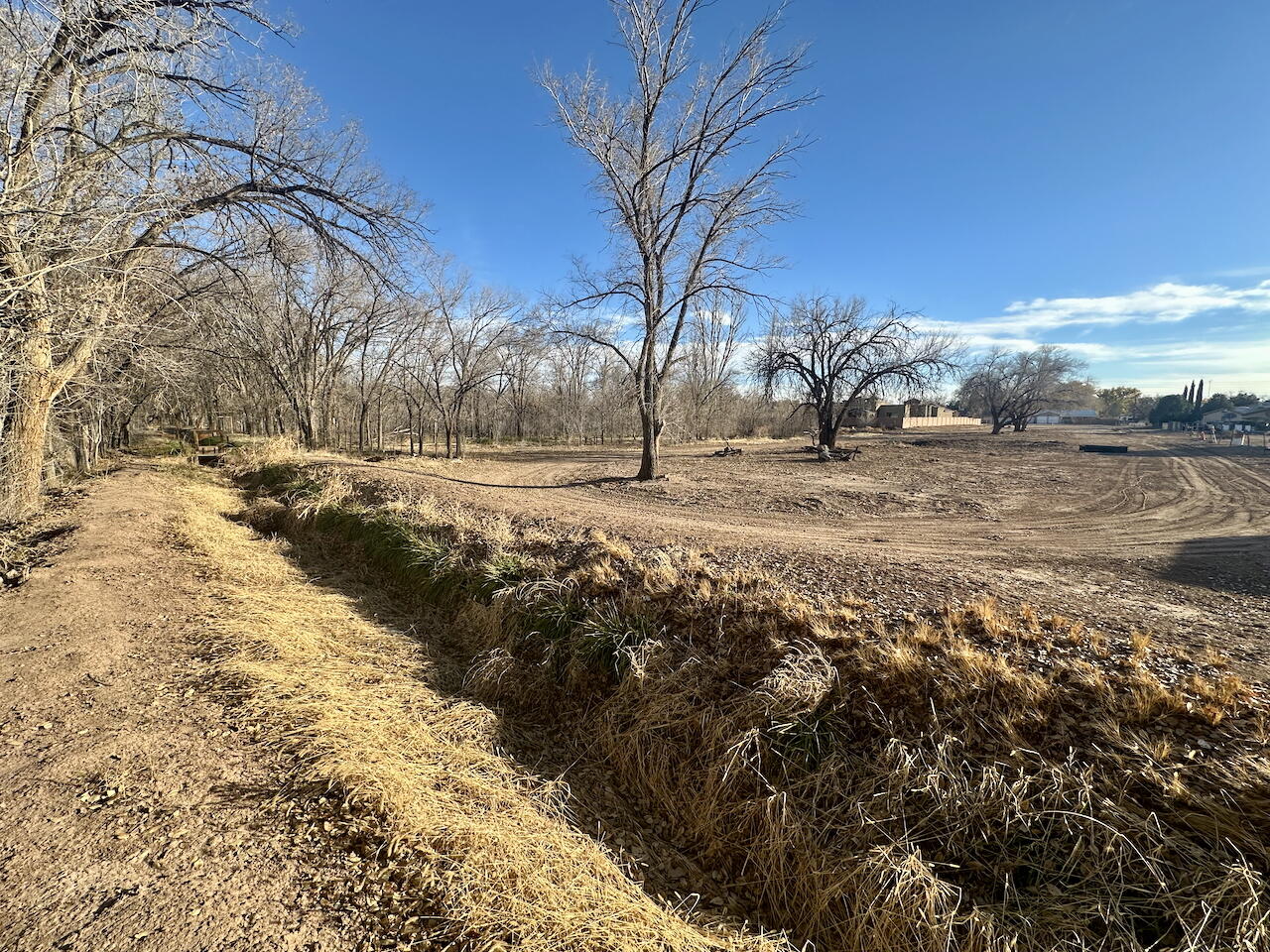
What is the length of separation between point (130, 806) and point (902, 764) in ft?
13.6

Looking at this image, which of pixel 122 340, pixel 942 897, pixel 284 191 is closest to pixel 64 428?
pixel 122 340

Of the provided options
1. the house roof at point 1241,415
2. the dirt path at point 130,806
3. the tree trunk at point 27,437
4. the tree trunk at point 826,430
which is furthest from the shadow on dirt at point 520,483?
the house roof at point 1241,415

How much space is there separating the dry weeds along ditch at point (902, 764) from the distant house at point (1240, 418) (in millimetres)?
66173

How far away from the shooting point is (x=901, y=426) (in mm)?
57281

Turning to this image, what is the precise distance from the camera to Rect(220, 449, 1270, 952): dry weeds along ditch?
250cm

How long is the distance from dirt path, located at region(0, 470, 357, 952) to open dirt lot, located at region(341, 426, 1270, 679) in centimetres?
463

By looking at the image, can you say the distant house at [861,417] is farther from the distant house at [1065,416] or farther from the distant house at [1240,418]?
the distant house at [1065,416]

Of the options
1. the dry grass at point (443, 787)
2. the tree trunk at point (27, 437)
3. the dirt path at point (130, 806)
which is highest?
the tree trunk at point (27, 437)

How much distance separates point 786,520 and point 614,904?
847 centimetres

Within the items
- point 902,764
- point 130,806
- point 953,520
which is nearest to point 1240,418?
point 953,520

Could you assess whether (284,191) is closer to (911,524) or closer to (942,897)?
(942,897)

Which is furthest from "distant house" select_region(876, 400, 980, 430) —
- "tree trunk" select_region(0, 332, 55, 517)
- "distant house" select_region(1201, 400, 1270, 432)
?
"tree trunk" select_region(0, 332, 55, 517)

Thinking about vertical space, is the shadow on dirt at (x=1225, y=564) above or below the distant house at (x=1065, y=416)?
below

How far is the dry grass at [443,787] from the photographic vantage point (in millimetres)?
2521
